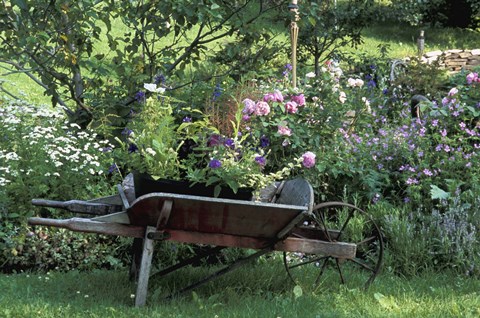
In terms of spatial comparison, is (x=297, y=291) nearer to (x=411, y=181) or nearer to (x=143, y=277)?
(x=143, y=277)

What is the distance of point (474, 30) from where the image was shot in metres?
17.4

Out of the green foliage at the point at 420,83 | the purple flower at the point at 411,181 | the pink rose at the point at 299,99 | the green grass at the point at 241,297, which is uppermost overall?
the green foliage at the point at 420,83

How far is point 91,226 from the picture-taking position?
412cm

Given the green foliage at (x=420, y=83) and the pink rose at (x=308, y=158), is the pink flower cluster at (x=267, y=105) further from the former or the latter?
the green foliage at (x=420, y=83)

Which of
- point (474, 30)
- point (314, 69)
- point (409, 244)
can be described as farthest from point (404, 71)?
point (474, 30)

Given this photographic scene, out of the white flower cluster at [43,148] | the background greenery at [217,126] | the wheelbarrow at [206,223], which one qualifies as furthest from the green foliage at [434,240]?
the white flower cluster at [43,148]

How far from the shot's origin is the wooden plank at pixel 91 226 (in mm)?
4090

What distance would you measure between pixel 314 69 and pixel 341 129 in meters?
3.18

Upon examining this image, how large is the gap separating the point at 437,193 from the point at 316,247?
1.64 m

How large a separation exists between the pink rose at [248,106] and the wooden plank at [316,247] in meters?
0.99

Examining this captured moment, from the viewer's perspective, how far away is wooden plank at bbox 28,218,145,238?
161 inches

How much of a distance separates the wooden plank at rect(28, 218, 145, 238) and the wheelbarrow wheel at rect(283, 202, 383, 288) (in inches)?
42.3

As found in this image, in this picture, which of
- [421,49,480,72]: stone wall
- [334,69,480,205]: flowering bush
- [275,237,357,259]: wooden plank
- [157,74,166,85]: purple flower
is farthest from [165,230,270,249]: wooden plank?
[421,49,480,72]: stone wall

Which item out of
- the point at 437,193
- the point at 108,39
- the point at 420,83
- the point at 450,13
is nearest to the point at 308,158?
the point at 437,193
